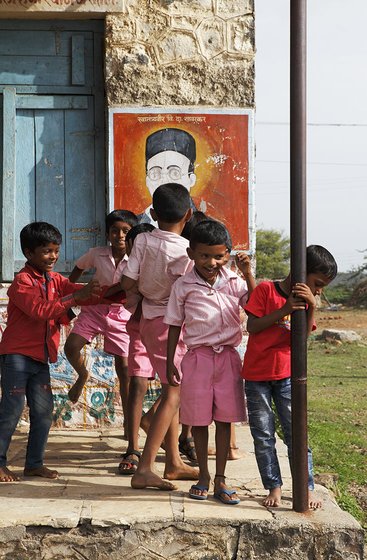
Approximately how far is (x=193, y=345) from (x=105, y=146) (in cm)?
270

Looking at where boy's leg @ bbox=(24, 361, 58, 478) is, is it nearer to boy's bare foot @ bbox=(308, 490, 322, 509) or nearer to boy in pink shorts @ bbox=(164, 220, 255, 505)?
boy in pink shorts @ bbox=(164, 220, 255, 505)

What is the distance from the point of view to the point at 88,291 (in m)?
4.62

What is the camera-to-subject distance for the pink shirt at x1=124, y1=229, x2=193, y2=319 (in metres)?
4.60

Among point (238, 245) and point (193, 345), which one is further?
point (238, 245)

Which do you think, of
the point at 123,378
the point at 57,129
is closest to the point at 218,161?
the point at 57,129

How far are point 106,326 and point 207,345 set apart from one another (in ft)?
4.93

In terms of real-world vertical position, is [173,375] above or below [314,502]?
above

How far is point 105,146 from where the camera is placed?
6.62 m

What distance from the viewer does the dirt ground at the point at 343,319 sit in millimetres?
21781

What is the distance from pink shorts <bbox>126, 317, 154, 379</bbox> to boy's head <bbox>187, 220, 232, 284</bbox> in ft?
2.58

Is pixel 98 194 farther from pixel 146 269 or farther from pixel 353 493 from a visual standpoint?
pixel 353 493

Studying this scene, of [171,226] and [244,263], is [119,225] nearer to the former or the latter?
[171,226]

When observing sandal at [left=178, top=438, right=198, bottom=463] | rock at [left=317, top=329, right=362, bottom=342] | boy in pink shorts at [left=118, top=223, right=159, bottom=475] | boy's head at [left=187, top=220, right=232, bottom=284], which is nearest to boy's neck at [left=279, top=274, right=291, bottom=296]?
boy's head at [left=187, top=220, right=232, bottom=284]

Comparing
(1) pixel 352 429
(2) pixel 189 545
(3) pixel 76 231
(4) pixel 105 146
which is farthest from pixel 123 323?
(1) pixel 352 429
